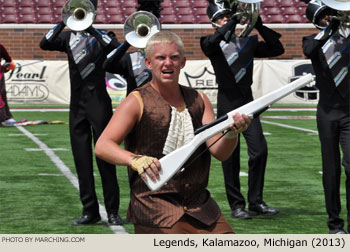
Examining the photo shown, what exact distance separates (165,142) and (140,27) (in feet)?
11.8

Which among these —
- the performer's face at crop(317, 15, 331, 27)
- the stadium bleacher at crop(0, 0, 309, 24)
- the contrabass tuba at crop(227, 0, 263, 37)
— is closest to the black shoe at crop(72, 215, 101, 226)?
the contrabass tuba at crop(227, 0, 263, 37)

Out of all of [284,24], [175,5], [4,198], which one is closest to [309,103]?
[284,24]

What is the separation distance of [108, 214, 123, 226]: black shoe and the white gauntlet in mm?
3316

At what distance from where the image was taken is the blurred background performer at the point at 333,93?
652 cm

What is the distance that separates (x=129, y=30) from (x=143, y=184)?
357 cm

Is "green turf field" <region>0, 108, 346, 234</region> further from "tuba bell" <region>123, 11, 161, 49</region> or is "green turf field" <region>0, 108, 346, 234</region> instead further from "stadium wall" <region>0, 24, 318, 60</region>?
"stadium wall" <region>0, 24, 318, 60</region>

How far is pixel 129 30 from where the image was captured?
7.50m

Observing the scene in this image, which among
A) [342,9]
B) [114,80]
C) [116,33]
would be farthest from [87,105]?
[116,33]

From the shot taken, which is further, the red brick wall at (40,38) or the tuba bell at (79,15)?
the red brick wall at (40,38)

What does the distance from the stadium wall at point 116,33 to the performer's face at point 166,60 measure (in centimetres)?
2281

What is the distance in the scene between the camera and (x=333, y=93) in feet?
21.5

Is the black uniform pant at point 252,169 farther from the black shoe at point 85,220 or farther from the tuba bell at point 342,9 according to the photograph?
the tuba bell at point 342,9

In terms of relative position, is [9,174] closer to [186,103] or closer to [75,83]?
[75,83]

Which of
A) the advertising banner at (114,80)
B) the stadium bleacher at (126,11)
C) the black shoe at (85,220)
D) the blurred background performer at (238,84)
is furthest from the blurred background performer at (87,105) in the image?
the stadium bleacher at (126,11)
